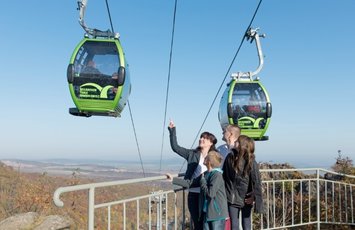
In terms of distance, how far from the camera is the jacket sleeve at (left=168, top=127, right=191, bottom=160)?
17.8 ft

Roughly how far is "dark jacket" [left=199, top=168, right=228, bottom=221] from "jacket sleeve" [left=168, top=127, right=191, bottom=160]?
0.74 metres

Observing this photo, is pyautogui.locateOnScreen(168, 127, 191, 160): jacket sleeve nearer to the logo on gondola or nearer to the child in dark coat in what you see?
the child in dark coat

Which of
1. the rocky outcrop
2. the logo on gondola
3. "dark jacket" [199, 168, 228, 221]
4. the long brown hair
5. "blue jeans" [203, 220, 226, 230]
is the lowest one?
the rocky outcrop

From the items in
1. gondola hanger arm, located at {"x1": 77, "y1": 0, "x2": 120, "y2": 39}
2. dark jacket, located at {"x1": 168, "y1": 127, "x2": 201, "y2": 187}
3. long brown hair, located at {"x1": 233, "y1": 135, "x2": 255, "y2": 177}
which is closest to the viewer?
long brown hair, located at {"x1": 233, "y1": 135, "x2": 255, "y2": 177}

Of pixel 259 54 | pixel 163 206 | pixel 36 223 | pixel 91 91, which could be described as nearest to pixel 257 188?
pixel 163 206

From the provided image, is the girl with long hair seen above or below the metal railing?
Answer: above

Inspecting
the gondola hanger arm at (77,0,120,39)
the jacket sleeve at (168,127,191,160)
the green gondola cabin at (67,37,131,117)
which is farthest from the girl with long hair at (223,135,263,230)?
the gondola hanger arm at (77,0,120,39)

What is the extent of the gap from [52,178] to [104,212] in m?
13.3

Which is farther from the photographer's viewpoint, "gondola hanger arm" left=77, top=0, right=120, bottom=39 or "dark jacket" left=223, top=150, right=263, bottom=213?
"gondola hanger arm" left=77, top=0, right=120, bottom=39

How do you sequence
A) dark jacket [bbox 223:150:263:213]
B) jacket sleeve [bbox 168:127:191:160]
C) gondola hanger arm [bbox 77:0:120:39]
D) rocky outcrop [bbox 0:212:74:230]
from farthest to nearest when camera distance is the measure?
rocky outcrop [bbox 0:212:74:230] < gondola hanger arm [bbox 77:0:120:39] < jacket sleeve [bbox 168:127:191:160] < dark jacket [bbox 223:150:263:213]

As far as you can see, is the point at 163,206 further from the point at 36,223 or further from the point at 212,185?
the point at 36,223

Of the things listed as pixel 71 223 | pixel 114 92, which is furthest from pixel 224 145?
pixel 71 223

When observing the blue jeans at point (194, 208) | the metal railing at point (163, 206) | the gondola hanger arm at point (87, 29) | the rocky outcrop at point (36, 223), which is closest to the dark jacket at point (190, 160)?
the blue jeans at point (194, 208)

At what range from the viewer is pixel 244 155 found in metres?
4.71
